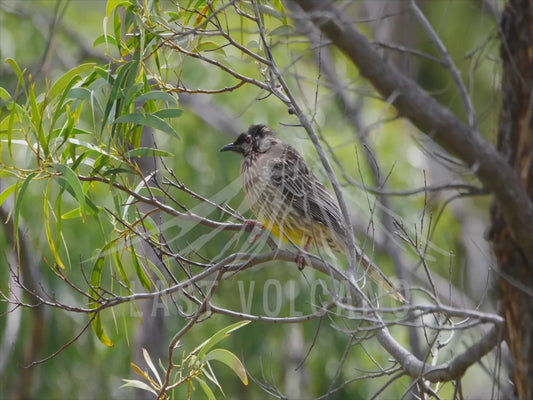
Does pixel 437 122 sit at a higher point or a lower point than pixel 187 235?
lower

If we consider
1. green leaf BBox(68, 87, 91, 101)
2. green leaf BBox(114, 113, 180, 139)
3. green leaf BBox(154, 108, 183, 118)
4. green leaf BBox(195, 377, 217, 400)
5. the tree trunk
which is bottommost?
green leaf BBox(195, 377, 217, 400)

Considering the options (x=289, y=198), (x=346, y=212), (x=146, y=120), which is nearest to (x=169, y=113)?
(x=146, y=120)

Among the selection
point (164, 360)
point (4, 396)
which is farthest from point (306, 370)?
point (4, 396)

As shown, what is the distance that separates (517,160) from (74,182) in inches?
68.9

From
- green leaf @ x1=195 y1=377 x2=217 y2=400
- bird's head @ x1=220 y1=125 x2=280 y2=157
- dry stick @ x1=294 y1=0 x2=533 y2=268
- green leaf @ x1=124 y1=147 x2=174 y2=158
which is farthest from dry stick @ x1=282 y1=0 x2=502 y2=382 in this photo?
bird's head @ x1=220 y1=125 x2=280 y2=157

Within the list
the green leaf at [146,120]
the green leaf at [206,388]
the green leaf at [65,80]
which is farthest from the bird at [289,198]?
the green leaf at [65,80]

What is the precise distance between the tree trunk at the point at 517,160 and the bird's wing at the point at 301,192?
1.83m

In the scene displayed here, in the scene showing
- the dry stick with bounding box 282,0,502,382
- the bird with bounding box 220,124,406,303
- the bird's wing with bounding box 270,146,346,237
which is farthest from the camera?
the bird's wing with bounding box 270,146,346,237

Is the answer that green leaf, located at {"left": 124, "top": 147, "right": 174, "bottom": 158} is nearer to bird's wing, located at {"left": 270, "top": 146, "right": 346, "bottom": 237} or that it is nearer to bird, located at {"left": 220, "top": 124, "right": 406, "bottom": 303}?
bird, located at {"left": 220, "top": 124, "right": 406, "bottom": 303}

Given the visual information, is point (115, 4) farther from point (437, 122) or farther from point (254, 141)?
point (254, 141)

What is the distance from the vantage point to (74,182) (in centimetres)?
329

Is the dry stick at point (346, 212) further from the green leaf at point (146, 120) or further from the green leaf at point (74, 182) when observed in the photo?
the green leaf at point (74, 182)

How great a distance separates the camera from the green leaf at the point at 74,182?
128 inches

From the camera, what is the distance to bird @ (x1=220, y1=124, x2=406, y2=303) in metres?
5.01
